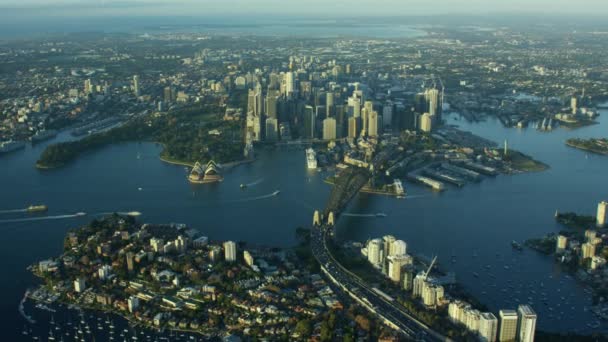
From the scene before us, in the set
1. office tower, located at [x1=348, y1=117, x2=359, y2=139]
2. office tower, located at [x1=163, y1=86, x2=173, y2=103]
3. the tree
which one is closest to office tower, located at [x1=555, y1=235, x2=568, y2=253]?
the tree

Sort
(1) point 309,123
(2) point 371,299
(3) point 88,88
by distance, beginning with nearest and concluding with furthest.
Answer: (2) point 371,299
(1) point 309,123
(3) point 88,88

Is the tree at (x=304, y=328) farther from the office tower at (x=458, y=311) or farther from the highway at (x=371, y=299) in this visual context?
the office tower at (x=458, y=311)

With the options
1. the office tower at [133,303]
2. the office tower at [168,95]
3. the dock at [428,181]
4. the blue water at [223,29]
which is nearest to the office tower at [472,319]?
the office tower at [133,303]

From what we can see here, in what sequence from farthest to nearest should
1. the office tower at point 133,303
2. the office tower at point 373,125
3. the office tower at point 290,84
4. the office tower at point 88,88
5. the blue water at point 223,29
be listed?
the blue water at point 223,29 → the office tower at point 88,88 → the office tower at point 290,84 → the office tower at point 373,125 → the office tower at point 133,303

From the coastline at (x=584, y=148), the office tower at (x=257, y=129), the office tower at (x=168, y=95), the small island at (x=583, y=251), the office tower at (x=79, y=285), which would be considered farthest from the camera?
the office tower at (x=168, y=95)

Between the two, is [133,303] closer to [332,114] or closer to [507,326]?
[507,326]

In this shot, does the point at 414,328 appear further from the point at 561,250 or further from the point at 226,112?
the point at 226,112

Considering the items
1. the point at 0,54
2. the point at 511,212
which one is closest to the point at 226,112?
the point at 511,212

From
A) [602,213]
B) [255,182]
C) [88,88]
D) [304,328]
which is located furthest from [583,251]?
[88,88]
